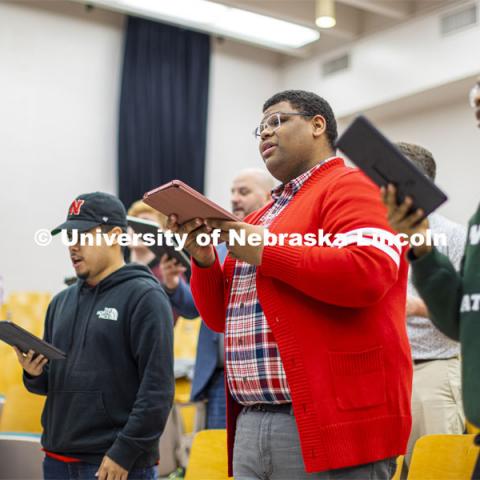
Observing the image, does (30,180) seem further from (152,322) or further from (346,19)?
(152,322)

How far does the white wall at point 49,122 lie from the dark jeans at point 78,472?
458 cm

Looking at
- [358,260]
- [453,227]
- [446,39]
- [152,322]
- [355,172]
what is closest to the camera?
[358,260]

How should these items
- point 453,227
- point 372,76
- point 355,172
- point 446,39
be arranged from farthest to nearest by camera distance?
point 372,76 → point 446,39 → point 453,227 → point 355,172

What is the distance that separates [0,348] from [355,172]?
9.38ft

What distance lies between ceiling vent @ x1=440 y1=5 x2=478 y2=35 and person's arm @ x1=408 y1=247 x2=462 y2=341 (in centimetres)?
567

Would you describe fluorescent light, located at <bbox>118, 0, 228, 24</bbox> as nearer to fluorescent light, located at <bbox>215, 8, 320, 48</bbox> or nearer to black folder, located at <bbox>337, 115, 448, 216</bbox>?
fluorescent light, located at <bbox>215, 8, 320, 48</bbox>

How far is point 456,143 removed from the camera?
7.00 m

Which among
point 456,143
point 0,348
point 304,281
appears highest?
point 456,143

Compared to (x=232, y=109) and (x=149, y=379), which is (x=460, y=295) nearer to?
(x=149, y=379)

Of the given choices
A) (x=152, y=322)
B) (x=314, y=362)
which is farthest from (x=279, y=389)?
(x=152, y=322)

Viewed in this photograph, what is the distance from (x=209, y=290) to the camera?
207 cm

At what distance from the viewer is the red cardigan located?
1.66 meters

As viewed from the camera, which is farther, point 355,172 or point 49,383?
point 49,383

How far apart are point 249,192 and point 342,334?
6.07 ft
